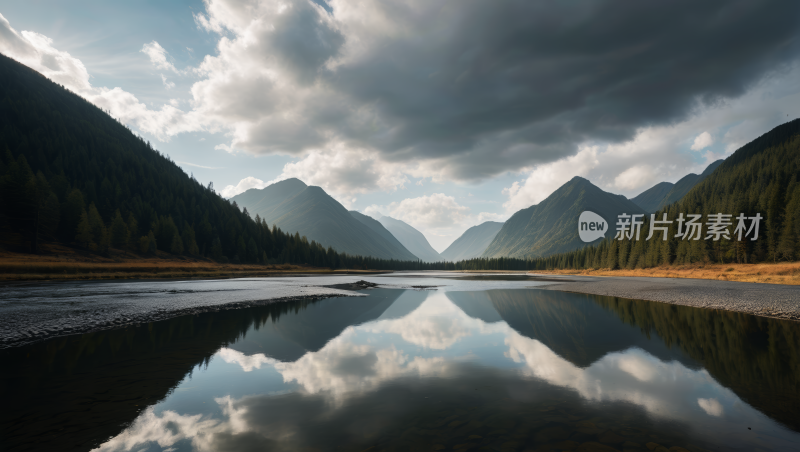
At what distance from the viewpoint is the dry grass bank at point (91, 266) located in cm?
7206

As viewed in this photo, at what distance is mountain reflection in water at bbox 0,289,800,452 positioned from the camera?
841 centimetres

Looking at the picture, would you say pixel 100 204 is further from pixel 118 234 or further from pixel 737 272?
pixel 737 272

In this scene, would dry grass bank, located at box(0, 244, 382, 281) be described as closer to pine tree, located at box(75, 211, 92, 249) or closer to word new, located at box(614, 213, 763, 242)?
pine tree, located at box(75, 211, 92, 249)

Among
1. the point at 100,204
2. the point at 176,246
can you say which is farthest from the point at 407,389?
the point at 100,204

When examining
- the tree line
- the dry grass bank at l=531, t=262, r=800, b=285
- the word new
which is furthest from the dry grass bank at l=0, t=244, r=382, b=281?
the word new

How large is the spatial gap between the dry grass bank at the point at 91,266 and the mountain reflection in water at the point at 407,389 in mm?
81981

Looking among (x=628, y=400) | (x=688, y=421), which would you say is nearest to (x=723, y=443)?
(x=688, y=421)

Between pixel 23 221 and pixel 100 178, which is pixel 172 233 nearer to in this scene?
pixel 23 221

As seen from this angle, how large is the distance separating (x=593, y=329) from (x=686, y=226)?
119m

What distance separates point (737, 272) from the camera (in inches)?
2933

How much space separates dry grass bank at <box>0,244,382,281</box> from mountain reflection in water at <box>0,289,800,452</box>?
81981 mm

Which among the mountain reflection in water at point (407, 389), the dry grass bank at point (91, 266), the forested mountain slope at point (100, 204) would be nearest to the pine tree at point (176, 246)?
the forested mountain slope at point (100, 204)

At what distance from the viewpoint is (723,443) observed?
8047mm

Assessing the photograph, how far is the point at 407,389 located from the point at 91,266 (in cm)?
11424
